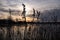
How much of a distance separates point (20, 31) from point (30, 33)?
63 centimetres

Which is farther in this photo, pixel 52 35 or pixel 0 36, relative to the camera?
pixel 52 35

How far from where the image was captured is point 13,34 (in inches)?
484

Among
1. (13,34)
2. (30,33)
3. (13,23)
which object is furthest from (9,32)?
(13,23)

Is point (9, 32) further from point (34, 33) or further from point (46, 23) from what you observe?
point (46, 23)

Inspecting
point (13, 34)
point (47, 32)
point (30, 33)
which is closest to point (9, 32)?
point (13, 34)

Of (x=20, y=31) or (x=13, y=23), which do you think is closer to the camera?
(x=20, y=31)

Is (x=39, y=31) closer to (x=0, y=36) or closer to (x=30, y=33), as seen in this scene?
(x=30, y=33)

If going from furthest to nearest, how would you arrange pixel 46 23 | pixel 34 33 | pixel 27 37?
1. pixel 46 23
2. pixel 34 33
3. pixel 27 37

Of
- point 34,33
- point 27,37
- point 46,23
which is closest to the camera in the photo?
point 27,37

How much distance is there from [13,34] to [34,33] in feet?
3.93

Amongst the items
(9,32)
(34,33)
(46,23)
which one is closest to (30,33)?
(34,33)

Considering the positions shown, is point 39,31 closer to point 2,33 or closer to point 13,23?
point 2,33

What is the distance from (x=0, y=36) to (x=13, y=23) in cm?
427

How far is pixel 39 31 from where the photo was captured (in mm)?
12992
